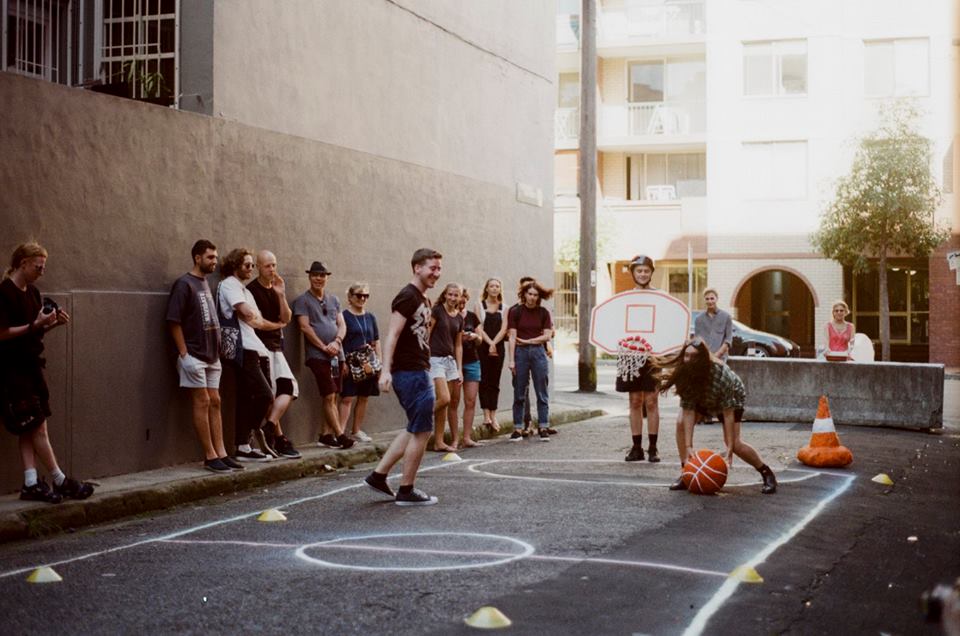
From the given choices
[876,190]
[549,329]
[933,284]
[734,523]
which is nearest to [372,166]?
[549,329]

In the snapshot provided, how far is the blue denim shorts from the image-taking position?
32.0ft

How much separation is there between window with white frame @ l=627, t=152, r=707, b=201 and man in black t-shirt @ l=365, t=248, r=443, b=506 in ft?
103

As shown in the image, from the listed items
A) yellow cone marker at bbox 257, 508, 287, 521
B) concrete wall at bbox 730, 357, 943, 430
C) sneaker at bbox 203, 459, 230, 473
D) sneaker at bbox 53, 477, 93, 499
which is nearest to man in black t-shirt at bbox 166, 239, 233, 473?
sneaker at bbox 203, 459, 230, 473

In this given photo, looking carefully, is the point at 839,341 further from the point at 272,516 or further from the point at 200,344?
the point at 272,516

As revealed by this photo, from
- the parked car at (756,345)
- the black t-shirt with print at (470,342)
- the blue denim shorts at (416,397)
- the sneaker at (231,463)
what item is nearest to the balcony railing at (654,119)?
the parked car at (756,345)

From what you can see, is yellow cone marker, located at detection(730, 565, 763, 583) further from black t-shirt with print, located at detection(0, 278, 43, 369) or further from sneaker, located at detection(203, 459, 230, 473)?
sneaker, located at detection(203, 459, 230, 473)

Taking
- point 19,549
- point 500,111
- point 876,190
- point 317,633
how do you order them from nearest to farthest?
1. point 317,633
2. point 19,549
3. point 500,111
4. point 876,190

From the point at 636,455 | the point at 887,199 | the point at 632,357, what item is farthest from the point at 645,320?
the point at 887,199

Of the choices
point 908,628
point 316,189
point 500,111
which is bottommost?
point 908,628

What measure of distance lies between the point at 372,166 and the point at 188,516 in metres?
6.81

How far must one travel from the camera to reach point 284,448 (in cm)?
1235

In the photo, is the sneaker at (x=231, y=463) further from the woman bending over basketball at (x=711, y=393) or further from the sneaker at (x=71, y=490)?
the woman bending over basketball at (x=711, y=393)

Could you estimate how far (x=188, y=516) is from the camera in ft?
31.1

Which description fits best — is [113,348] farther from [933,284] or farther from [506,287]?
[933,284]
